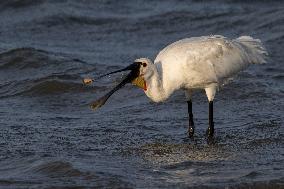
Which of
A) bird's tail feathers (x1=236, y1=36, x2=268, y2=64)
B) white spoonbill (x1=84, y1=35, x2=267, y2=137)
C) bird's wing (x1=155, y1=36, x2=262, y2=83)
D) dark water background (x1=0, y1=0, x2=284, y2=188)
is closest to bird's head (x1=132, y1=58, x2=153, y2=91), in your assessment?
white spoonbill (x1=84, y1=35, x2=267, y2=137)

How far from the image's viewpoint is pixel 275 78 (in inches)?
561

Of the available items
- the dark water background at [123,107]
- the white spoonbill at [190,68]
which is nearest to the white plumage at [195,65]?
the white spoonbill at [190,68]

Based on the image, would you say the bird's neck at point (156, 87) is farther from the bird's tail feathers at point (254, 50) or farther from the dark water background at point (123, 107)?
the bird's tail feathers at point (254, 50)

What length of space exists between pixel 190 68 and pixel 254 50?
57.1 inches

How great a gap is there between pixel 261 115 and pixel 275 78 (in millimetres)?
2370

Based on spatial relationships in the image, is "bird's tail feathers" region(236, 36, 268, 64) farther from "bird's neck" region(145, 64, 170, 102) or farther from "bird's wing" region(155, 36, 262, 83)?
"bird's neck" region(145, 64, 170, 102)

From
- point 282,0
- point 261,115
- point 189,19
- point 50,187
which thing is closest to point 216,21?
point 189,19

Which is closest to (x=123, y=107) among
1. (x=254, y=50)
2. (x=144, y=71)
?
(x=254, y=50)

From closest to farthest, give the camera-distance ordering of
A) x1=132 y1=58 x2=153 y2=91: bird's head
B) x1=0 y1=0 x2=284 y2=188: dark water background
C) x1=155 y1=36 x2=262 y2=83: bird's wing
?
x1=0 y1=0 x2=284 y2=188: dark water background < x1=132 y1=58 x2=153 y2=91: bird's head < x1=155 y1=36 x2=262 y2=83: bird's wing

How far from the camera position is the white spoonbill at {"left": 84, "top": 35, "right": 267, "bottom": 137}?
34.9ft

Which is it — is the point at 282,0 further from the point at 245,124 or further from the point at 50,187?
the point at 50,187

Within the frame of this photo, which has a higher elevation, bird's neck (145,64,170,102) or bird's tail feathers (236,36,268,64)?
bird's tail feathers (236,36,268,64)

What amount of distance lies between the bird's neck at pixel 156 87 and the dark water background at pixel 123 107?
0.55 meters

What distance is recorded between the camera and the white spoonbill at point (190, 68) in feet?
34.9
